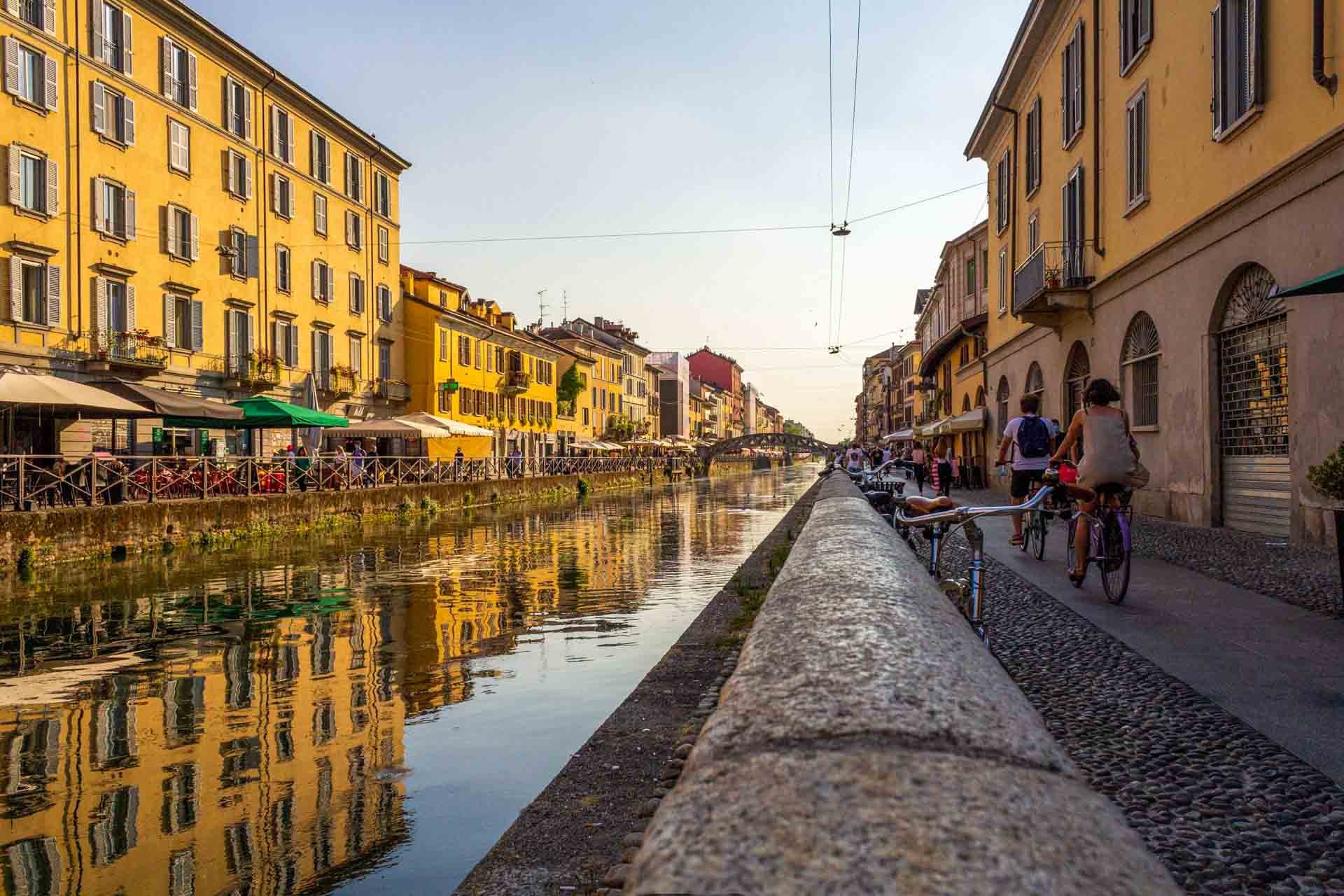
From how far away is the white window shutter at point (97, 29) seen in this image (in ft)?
79.8

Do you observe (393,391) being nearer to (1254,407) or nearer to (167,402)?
(167,402)

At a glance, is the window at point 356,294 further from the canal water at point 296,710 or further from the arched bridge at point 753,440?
the arched bridge at point 753,440

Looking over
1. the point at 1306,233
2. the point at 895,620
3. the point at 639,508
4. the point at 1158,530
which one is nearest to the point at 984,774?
the point at 895,620

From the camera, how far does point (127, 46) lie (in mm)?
25656

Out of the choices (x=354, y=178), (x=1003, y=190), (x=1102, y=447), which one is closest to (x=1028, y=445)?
(x=1102, y=447)

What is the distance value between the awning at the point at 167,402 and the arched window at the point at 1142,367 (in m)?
16.6

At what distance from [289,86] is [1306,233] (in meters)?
31.9

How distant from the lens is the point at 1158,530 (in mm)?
12125

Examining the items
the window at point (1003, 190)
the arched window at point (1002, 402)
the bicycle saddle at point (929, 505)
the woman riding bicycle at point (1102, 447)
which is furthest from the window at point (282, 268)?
the bicycle saddle at point (929, 505)

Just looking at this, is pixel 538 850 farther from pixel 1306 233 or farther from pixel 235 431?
pixel 235 431

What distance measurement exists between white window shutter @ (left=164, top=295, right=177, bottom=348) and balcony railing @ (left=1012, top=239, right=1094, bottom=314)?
2195 centimetres

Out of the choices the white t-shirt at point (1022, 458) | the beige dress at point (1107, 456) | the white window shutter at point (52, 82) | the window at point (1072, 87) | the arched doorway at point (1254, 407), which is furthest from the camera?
the white window shutter at point (52, 82)

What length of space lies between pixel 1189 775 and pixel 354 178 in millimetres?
40200

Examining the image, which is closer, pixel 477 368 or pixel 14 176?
pixel 14 176
